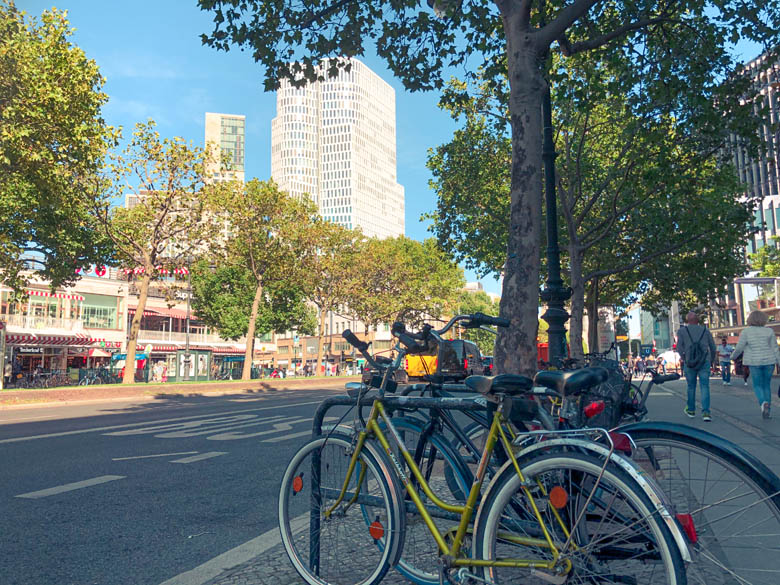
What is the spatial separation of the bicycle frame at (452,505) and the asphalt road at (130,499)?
55.5 inches

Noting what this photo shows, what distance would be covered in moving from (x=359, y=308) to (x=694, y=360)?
4267cm

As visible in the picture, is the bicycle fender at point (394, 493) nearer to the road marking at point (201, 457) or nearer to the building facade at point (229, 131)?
the road marking at point (201, 457)

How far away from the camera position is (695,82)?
366 inches

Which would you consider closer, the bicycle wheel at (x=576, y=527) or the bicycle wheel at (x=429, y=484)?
the bicycle wheel at (x=576, y=527)

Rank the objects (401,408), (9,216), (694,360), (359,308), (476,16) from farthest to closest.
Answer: (359,308) → (9,216) → (694,360) → (476,16) → (401,408)

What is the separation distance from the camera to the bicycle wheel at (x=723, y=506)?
6.68ft

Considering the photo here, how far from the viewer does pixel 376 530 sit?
279 cm

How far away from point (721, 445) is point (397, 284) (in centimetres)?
5268

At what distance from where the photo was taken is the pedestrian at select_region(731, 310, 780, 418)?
9516mm

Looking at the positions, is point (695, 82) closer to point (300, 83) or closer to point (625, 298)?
point (300, 83)

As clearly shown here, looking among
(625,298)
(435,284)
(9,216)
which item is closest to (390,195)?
(435,284)

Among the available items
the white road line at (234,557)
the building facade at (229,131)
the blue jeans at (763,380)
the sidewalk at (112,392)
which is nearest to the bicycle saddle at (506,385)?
the white road line at (234,557)

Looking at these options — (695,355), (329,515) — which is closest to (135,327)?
(695,355)

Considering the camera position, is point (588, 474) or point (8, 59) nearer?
point (588, 474)
